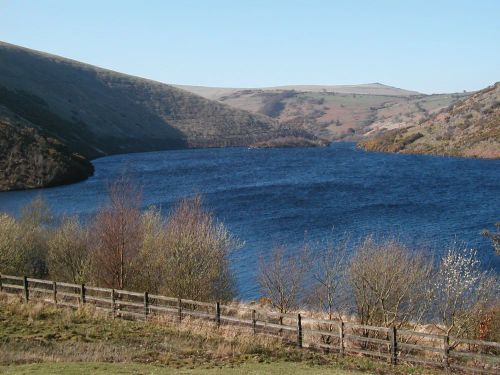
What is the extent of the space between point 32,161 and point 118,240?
9908 cm

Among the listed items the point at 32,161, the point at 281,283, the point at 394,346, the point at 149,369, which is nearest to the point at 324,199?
the point at 281,283

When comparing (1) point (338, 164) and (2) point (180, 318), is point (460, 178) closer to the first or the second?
(1) point (338, 164)

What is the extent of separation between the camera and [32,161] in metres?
126

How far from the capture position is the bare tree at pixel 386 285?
28.0 meters

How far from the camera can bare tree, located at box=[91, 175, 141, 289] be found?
1396 inches

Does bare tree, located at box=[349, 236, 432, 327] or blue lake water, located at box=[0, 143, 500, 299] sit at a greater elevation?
bare tree, located at box=[349, 236, 432, 327]

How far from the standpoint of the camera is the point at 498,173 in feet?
380

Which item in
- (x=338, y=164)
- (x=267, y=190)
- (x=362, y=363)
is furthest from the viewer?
(x=338, y=164)

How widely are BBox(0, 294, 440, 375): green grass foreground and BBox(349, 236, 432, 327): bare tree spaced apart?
534 centimetres

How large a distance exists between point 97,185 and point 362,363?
98.1 metres

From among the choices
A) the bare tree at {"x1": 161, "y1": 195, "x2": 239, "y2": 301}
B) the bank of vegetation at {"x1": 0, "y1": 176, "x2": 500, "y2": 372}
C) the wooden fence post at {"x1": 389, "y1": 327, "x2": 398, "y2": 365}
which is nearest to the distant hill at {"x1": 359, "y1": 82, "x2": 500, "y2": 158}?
the bank of vegetation at {"x1": 0, "y1": 176, "x2": 500, "y2": 372}

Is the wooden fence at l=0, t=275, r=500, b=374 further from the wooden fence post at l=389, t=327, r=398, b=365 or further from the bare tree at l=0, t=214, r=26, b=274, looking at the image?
the bare tree at l=0, t=214, r=26, b=274

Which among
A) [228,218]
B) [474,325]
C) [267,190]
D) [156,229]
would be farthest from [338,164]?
[474,325]

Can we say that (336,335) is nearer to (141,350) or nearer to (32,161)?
(141,350)
